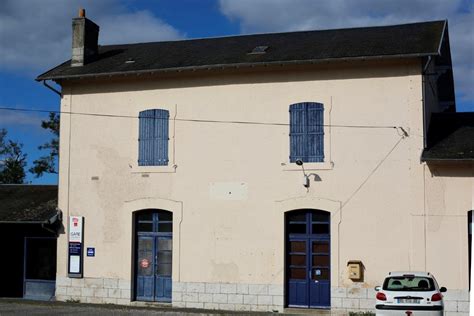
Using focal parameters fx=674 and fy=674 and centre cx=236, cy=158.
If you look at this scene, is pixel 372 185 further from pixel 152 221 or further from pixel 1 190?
pixel 1 190

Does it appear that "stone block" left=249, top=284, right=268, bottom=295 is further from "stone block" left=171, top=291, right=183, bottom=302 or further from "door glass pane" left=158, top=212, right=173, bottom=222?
"door glass pane" left=158, top=212, right=173, bottom=222

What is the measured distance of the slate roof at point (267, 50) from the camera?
17812mm

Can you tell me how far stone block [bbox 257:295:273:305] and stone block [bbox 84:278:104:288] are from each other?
188 inches

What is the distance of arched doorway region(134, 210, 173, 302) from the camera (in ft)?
63.6

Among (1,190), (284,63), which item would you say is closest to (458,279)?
(284,63)

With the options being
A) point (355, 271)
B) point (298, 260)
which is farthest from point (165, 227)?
point (355, 271)

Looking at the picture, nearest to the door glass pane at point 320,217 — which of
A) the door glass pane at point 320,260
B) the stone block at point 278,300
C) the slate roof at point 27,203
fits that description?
the door glass pane at point 320,260

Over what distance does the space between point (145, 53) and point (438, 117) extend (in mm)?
9205

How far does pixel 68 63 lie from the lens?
2159 centimetres

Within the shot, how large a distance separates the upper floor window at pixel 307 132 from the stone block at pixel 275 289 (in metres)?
3.39

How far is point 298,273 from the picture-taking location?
59.5 ft

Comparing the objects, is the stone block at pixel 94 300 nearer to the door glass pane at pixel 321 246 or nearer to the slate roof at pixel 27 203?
the slate roof at pixel 27 203

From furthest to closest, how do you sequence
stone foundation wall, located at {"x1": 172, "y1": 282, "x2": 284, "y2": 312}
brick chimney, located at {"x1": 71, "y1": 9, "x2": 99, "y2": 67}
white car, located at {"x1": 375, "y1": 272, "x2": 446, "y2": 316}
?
brick chimney, located at {"x1": 71, "y1": 9, "x2": 99, "y2": 67} → stone foundation wall, located at {"x1": 172, "y1": 282, "x2": 284, "y2": 312} → white car, located at {"x1": 375, "y1": 272, "x2": 446, "y2": 316}

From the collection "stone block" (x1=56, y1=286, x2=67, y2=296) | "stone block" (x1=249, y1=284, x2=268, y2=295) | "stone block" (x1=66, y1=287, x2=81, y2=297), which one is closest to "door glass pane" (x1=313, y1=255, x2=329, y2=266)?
"stone block" (x1=249, y1=284, x2=268, y2=295)
